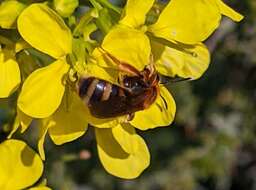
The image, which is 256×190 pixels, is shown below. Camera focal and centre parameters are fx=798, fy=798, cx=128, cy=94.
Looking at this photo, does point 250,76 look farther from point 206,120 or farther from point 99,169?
point 99,169

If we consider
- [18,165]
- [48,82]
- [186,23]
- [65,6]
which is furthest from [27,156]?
[186,23]

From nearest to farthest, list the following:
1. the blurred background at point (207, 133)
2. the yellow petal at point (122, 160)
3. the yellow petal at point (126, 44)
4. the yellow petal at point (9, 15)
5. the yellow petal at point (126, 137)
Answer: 1. the yellow petal at point (126, 44)
2. the yellow petal at point (9, 15)
3. the yellow petal at point (126, 137)
4. the yellow petal at point (122, 160)
5. the blurred background at point (207, 133)

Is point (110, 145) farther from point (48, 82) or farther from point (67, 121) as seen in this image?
point (48, 82)

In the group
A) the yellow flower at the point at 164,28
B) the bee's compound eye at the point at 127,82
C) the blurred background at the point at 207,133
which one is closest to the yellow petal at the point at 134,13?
the yellow flower at the point at 164,28

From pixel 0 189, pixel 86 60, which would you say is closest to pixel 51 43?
pixel 86 60

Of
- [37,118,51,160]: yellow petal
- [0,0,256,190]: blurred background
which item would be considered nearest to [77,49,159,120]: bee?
[37,118,51,160]: yellow petal

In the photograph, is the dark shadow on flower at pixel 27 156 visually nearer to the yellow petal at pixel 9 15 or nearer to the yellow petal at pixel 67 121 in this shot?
the yellow petal at pixel 67 121
